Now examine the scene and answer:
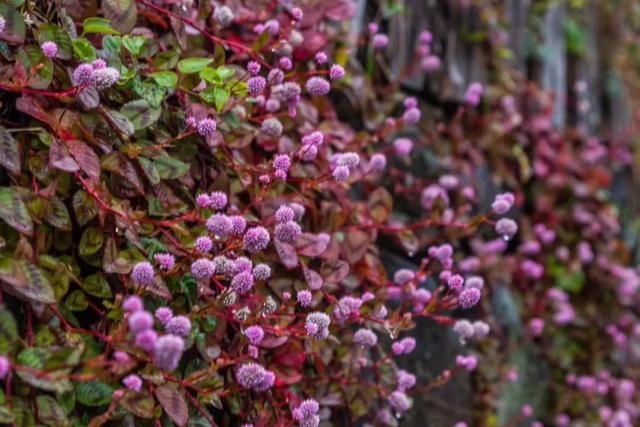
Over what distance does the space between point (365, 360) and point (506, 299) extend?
983 mm

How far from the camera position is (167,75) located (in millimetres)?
1235

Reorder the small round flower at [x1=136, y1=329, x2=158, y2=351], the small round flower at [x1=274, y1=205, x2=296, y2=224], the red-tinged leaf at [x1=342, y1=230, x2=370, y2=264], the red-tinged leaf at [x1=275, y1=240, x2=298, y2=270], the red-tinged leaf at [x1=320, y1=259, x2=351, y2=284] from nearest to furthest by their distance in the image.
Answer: the small round flower at [x1=136, y1=329, x2=158, y2=351] → the small round flower at [x1=274, y1=205, x2=296, y2=224] → the red-tinged leaf at [x1=275, y1=240, x2=298, y2=270] → the red-tinged leaf at [x1=320, y1=259, x2=351, y2=284] → the red-tinged leaf at [x1=342, y1=230, x2=370, y2=264]

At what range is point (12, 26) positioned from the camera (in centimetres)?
113

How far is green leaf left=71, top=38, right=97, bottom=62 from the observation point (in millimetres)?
1169

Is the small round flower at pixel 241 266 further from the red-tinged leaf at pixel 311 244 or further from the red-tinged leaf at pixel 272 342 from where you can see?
the red-tinged leaf at pixel 311 244

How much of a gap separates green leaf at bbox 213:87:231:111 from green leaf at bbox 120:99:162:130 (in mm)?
98

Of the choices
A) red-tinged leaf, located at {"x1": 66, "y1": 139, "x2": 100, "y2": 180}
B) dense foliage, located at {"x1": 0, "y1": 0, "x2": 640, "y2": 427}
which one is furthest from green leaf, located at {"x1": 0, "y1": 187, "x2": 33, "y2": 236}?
red-tinged leaf, located at {"x1": 66, "y1": 139, "x2": 100, "y2": 180}

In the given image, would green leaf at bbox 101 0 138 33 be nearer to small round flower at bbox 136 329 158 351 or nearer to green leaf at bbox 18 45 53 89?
green leaf at bbox 18 45 53 89

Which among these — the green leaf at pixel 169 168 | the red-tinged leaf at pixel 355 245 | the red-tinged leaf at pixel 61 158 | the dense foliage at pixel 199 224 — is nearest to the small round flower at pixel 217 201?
the dense foliage at pixel 199 224

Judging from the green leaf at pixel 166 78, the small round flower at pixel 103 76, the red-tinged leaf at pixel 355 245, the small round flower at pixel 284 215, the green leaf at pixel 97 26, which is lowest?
the red-tinged leaf at pixel 355 245

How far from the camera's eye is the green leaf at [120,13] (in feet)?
4.14

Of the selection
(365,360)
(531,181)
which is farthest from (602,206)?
(365,360)

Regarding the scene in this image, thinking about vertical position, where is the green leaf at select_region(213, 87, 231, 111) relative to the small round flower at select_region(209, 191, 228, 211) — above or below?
above

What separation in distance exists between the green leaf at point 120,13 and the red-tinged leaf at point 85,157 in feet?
0.75
